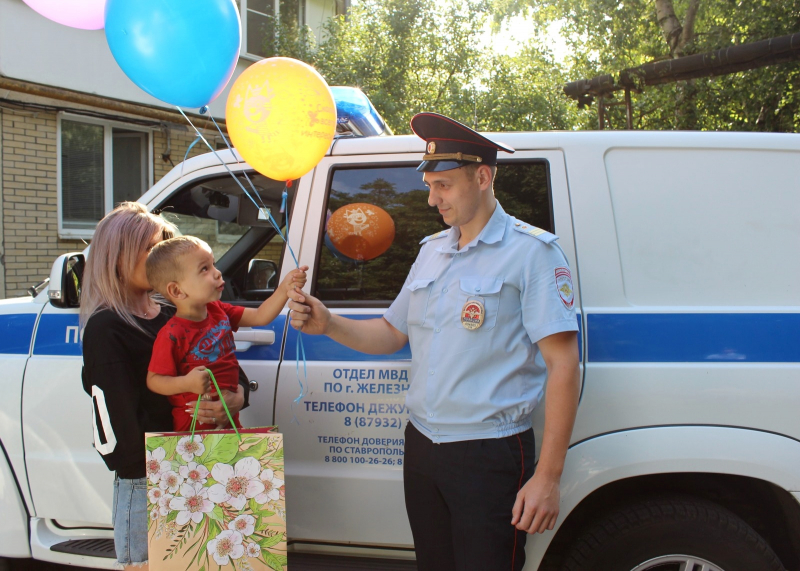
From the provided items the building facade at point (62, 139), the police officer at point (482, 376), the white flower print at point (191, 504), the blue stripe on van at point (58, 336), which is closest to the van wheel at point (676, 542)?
the police officer at point (482, 376)

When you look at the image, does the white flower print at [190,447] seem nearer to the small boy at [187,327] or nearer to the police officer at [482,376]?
the small boy at [187,327]

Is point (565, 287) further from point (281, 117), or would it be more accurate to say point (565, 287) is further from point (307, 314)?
point (281, 117)

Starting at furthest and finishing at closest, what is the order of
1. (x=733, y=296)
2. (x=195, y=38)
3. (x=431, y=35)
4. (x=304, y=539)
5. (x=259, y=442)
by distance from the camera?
(x=431, y=35) < (x=304, y=539) < (x=195, y=38) < (x=733, y=296) < (x=259, y=442)

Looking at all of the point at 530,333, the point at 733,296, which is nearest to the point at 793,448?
the point at 733,296

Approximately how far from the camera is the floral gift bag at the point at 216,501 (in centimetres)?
188

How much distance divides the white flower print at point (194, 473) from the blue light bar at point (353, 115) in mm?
1389

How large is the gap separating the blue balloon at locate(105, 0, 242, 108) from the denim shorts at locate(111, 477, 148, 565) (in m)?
1.35

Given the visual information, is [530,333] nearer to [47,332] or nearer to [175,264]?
[175,264]

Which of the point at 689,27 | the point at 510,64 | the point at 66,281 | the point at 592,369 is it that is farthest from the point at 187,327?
the point at 510,64

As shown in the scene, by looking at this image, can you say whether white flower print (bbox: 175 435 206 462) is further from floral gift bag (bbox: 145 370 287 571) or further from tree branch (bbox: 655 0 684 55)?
tree branch (bbox: 655 0 684 55)

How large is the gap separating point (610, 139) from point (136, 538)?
6.85ft

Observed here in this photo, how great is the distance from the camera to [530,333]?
172 centimetres

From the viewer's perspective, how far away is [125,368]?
1937 millimetres

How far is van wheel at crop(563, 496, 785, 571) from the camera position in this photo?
6.49ft
